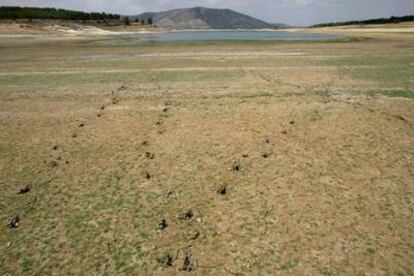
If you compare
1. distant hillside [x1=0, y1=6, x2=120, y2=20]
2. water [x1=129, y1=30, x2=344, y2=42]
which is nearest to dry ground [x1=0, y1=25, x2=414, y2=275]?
water [x1=129, y1=30, x2=344, y2=42]

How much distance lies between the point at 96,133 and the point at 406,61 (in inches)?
904

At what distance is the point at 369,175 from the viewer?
25.7 feet

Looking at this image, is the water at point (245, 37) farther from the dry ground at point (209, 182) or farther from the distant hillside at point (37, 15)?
the distant hillside at point (37, 15)

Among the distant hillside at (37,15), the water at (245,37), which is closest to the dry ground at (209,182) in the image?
the water at (245,37)

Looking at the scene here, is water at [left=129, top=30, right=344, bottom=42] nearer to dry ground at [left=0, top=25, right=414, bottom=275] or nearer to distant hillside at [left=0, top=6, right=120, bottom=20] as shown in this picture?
dry ground at [left=0, top=25, right=414, bottom=275]

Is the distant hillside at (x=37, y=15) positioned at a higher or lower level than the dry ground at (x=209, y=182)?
higher

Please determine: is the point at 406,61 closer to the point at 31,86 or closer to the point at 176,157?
the point at 176,157

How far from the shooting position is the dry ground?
17.7 ft

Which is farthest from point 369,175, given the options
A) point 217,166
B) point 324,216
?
point 217,166

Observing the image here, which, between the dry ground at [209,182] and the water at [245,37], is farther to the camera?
the water at [245,37]

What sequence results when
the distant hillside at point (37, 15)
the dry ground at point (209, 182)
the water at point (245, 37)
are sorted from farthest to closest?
the distant hillside at point (37, 15) < the water at point (245, 37) < the dry ground at point (209, 182)

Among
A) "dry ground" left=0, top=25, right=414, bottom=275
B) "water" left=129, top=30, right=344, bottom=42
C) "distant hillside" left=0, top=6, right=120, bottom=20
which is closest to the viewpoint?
"dry ground" left=0, top=25, right=414, bottom=275

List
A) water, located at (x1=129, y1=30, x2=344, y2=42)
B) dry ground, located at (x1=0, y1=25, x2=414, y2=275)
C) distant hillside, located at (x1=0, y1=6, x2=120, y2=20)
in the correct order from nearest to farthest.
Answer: dry ground, located at (x1=0, y1=25, x2=414, y2=275)
water, located at (x1=129, y1=30, x2=344, y2=42)
distant hillside, located at (x1=0, y1=6, x2=120, y2=20)

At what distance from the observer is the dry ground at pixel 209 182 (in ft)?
17.7
